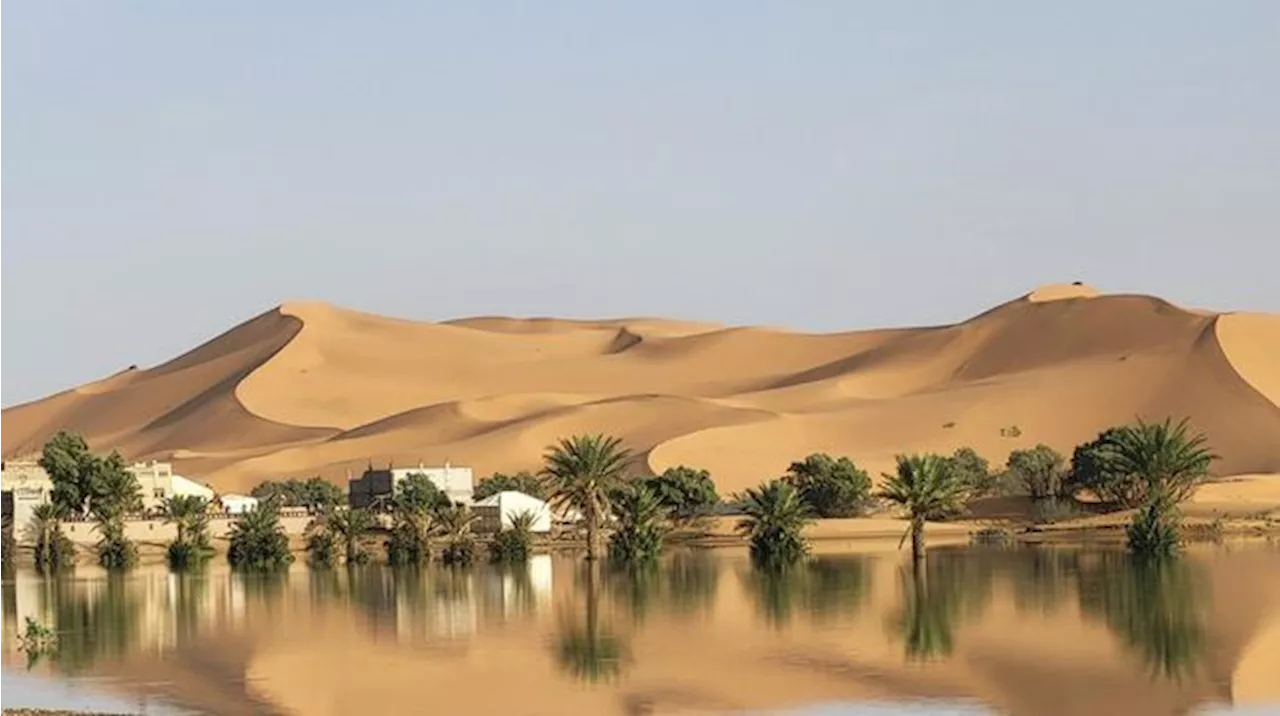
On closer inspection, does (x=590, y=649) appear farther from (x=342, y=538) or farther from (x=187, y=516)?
(x=187, y=516)

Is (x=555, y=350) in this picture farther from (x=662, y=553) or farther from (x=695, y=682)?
(x=695, y=682)

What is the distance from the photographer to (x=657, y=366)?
157750 millimetres

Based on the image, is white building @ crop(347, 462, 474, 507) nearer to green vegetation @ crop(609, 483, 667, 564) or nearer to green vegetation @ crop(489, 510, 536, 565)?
green vegetation @ crop(489, 510, 536, 565)

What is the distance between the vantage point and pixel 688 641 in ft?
110

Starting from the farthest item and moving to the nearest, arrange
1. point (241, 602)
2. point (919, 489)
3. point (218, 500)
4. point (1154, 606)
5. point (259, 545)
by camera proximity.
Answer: point (218, 500) < point (259, 545) < point (919, 489) < point (241, 602) < point (1154, 606)

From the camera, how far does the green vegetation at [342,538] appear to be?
62.9m

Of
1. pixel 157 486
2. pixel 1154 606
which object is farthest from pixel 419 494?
pixel 1154 606

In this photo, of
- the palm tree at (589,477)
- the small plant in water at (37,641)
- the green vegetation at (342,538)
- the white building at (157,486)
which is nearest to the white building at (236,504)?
the white building at (157,486)

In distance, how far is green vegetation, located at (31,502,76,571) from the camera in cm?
6512

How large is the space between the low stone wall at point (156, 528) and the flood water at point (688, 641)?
1729 centimetres

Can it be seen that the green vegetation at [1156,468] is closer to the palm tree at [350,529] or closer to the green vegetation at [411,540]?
the green vegetation at [411,540]

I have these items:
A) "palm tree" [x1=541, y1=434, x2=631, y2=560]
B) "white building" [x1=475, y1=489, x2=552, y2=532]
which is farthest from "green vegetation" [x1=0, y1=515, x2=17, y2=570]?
"palm tree" [x1=541, y1=434, x2=631, y2=560]

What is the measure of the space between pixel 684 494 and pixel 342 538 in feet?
44.7

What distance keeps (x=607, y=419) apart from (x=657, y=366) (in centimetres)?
3242
